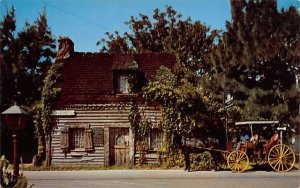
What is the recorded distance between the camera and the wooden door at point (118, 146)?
17.0 m

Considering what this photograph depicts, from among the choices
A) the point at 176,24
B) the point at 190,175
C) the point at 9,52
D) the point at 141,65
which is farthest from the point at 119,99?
the point at 176,24

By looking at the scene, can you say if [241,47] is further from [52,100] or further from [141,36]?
[141,36]

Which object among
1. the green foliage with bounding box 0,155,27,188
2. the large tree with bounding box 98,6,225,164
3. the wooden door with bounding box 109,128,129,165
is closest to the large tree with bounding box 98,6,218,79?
the large tree with bounding box 98,6,225,164

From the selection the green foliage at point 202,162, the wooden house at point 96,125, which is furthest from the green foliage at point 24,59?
the green foliage at point 202,162

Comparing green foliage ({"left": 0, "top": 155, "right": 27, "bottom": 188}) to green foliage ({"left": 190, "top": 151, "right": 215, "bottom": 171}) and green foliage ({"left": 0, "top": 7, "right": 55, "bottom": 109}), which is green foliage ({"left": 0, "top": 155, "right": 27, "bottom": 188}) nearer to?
green foliage ({"left": 0, "top": 7, "right": 55, "bottom": 109})

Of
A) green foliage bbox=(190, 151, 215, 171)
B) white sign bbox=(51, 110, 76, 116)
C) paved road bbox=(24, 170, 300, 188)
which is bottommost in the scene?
paved road bbox=(24, 170, 300, 188)

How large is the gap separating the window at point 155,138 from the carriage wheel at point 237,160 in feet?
13.0

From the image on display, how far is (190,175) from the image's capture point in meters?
13.2

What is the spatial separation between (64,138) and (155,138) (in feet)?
12.0

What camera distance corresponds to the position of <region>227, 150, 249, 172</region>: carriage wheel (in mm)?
13609

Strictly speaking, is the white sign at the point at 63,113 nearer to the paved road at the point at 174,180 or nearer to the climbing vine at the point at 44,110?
the climbing vine at the point at 44,110

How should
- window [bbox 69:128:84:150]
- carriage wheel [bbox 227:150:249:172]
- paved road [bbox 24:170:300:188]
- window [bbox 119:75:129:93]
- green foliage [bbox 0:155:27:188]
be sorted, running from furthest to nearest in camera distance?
window [bbox 119:75:129:93] → window [bbox 69:128:84:150] → carriage wheel [bbox 227:150:249:172] → paved road [bbox 24:170:300:188] → green foliage [bbox 0:155:27:188]

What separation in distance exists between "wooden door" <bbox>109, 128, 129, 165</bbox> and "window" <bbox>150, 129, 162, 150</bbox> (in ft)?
3.20

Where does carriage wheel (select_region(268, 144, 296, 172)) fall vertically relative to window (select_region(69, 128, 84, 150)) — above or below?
below
